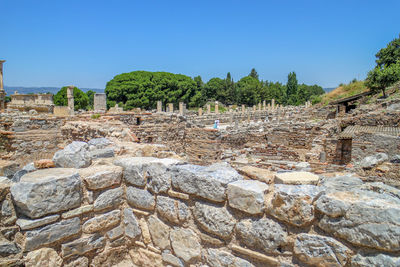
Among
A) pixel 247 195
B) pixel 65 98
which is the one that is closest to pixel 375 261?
pixel 247 195

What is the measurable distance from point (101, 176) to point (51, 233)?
62 cm

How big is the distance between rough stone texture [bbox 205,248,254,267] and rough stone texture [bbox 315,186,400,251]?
2.28 ft

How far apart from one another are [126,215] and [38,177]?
0.94 m

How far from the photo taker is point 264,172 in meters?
2.30

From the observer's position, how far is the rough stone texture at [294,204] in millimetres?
1718

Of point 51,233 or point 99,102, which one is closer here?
point 51,233

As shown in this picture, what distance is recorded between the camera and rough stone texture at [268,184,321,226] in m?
1.72

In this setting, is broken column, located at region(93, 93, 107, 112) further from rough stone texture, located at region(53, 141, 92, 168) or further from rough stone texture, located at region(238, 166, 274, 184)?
rough stone texture, located at region(238, 166, 274, 184)

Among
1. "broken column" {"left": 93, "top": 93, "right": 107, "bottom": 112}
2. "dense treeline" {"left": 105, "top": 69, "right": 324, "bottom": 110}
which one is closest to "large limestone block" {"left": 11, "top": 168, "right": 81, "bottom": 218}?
"broken column" {"left": 93, "top": 93, "right": 107, "bottom": 112}

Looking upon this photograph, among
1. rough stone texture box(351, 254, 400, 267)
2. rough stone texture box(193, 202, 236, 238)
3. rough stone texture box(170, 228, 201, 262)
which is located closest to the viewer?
rough stone texture box(351, 254, 400, 267)

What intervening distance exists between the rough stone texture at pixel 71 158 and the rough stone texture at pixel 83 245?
2.34 ft

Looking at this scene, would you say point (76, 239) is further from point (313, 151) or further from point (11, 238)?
point (313, 151)

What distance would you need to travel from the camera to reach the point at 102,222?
8.58 ft

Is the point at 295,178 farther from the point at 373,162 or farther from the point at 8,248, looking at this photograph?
the point at 373,162
